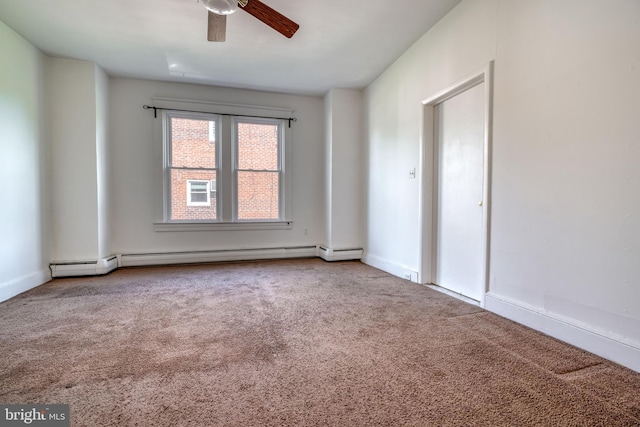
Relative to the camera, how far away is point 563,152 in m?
1.96

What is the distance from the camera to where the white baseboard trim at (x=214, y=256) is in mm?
4414

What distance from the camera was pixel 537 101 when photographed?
212 cm

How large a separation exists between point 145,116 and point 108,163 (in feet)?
2.79

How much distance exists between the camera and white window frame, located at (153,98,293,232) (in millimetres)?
4520

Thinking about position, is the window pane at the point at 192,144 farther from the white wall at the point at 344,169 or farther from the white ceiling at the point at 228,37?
the white wall at the point at 344,169

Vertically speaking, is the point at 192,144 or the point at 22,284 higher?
the point at 192,144

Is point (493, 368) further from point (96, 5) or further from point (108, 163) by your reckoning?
point (108, 163)

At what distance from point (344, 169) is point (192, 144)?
2.40 meters

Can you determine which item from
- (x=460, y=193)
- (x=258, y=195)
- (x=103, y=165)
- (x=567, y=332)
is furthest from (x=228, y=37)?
(x=567, y=332)

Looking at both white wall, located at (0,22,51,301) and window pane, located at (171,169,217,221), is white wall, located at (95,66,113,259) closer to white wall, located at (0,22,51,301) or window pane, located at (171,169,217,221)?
white wall, located at (0,22,51,301)

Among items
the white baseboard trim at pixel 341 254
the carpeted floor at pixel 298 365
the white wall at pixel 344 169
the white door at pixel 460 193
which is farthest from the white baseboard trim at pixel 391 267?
the carpeted floor at pixel 298 365

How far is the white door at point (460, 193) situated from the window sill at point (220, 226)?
260 cm

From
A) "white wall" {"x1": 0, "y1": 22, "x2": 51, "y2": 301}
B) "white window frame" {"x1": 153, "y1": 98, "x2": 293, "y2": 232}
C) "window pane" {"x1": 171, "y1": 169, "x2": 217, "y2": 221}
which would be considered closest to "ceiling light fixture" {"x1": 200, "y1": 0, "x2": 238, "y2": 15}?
"white wall" {"x1": 0, "y1": 22, "x2": 51, "y2": 301}

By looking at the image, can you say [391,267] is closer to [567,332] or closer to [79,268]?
[567,332]
